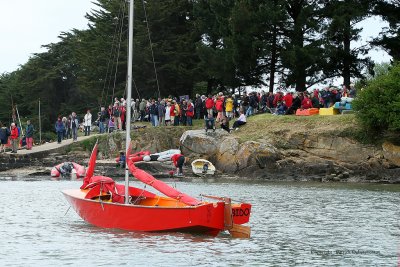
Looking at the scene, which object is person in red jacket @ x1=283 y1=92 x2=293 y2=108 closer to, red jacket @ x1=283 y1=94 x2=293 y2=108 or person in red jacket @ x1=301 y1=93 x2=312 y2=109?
red jacket @ x1=283 y1=94 x2=293 y2=108

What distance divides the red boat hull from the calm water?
12.6 inches

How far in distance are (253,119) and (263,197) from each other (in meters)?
17.7

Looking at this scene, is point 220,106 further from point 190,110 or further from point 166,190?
point 166,190

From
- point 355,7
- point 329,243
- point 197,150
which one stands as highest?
point 355,7

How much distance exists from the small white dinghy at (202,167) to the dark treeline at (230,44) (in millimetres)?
5222

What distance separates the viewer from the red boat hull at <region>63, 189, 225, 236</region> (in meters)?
26.5

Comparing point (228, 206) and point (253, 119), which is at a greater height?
point (253, 119)

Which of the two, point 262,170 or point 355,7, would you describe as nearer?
point 262,170

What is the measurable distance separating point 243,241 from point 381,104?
27.2 metres

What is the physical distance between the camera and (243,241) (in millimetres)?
27266

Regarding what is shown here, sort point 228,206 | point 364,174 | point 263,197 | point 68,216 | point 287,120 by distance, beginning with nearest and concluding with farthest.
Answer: point 228,206 < point 68,216 < point 263,197 < point 364,174 < point 287,120

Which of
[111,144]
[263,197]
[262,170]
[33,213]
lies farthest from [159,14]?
[33,213]

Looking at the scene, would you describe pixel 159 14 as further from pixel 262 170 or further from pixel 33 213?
pixel 33 213

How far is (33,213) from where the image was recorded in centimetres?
3506
